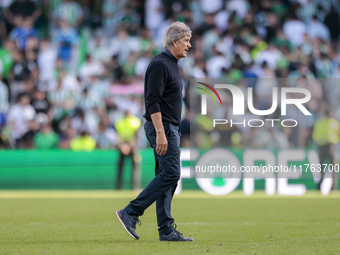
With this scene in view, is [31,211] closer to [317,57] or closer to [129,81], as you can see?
[129,81]

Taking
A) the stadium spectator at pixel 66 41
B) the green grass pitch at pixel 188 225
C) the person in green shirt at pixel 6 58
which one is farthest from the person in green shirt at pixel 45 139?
the stadium spectator at pixel 66 41

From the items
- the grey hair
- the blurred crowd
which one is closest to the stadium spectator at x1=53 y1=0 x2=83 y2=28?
the blurred crowd

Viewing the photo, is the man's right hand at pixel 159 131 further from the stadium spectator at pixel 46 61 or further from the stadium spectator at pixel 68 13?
the stadium spectator at pixel 68 13

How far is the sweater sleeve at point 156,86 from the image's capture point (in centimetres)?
556

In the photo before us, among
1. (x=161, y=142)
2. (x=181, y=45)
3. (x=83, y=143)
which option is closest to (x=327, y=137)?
(x=83, y=143)

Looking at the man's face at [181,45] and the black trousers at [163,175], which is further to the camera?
the man's face at [181,45]

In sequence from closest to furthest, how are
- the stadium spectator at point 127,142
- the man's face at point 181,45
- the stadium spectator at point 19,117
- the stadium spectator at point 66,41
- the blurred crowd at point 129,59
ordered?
the man's face at point 181,45 → the stadium spectator at point 127,142 → the blurred crowd at point 129,59 → the stadium spectator at point 19,117 → the stadium spectator at point 66,41

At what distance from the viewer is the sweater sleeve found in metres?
5.56

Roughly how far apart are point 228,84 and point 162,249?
9.25 m

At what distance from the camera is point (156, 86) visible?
5.56 metres

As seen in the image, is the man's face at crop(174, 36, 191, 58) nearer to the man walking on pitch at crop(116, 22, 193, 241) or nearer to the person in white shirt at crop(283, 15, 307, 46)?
the man walking on pitch at crop(116, 22, 193, 241)

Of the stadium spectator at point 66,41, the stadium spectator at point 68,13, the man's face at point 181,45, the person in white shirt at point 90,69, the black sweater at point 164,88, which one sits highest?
the stadium spectator at point 68,13

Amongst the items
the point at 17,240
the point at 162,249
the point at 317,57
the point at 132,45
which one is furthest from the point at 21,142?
the point at 162,249

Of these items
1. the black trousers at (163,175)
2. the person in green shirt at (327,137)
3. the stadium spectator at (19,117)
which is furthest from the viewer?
the stadium spectator at (19,117)
